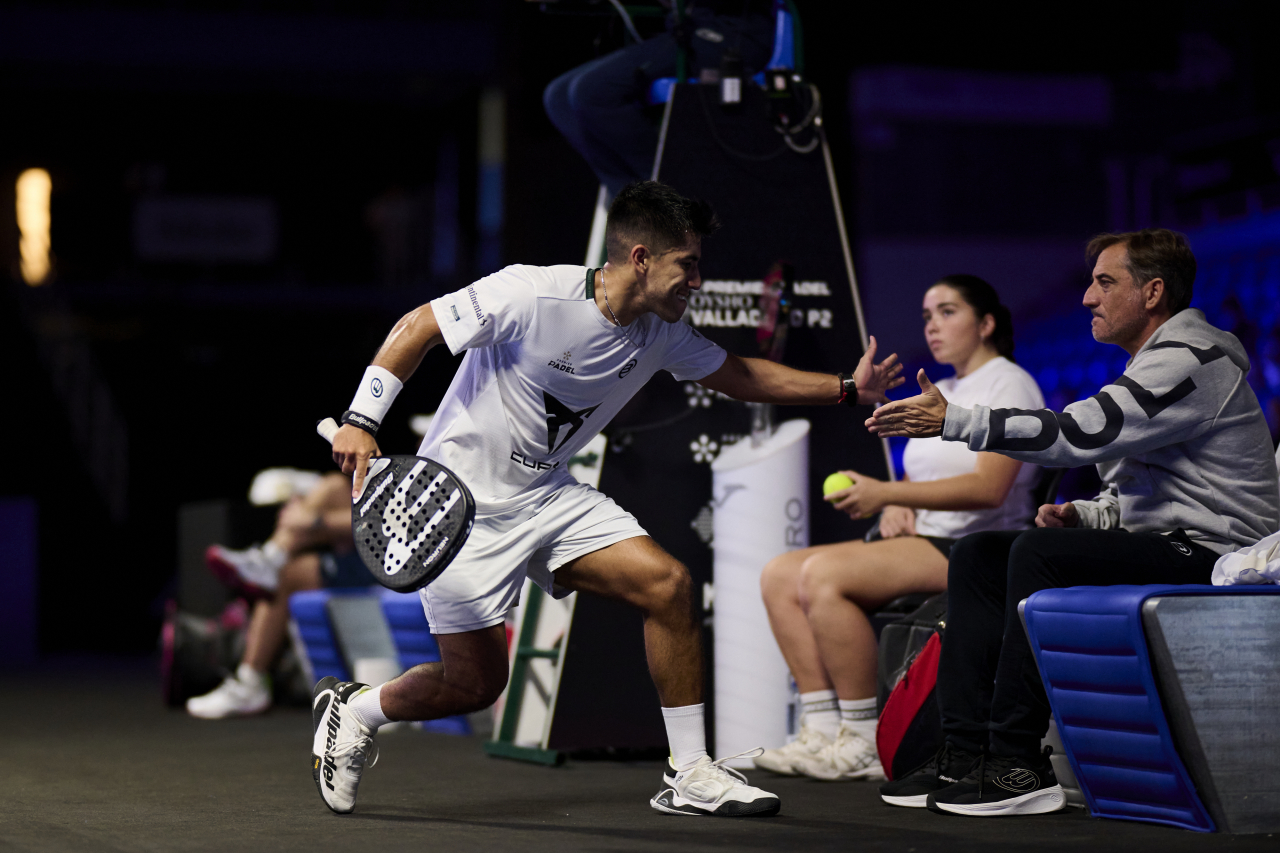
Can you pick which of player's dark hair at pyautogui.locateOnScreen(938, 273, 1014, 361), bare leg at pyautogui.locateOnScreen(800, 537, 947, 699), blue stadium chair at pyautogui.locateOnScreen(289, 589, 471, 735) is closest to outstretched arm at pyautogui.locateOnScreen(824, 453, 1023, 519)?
bare leg at pyautogui.locateOnScreen(800, 537, 947, 699)

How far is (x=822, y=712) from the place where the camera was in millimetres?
3643

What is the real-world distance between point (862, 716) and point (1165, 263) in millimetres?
1308

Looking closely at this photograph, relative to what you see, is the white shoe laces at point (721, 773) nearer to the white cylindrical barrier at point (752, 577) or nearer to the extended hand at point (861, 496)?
the extended hand at point (861, 496)

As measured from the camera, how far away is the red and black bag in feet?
10.6

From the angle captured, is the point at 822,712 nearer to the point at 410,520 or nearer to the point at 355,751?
the point at 355,751

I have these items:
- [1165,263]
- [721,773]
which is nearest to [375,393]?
[721,773]

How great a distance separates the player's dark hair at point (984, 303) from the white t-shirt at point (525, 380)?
3.20 ft

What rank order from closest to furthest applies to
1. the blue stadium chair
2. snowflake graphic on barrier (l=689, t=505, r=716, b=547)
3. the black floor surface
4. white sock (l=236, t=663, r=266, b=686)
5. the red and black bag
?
the black floor surface < the red and black bag < snowflake graphic on barrier (l=689, t=505, r=716, b=547) < the blue stadium chair < white sock (l=236, t=663, r=266, b=686)

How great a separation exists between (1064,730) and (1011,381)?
981 millimetres

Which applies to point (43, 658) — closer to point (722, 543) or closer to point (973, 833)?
point (722, 543)

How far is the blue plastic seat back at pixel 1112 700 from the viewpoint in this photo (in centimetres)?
266

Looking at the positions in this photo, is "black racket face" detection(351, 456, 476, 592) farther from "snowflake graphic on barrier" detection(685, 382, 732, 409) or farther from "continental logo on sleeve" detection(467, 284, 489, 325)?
"snowflake graphic on barrier" detection(685, 382, 732, 409)

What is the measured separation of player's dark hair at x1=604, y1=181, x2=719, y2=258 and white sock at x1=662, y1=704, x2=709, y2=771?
96 cm

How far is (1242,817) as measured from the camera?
2627mm
